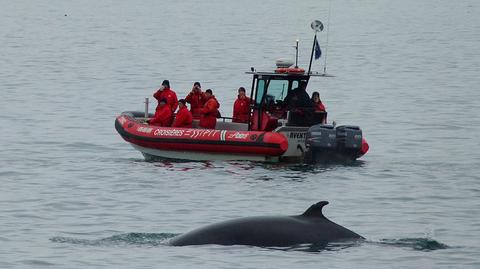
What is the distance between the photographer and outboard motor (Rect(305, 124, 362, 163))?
34.8 meters

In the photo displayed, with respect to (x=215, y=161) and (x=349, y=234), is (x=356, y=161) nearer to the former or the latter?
(x=215, y=161)

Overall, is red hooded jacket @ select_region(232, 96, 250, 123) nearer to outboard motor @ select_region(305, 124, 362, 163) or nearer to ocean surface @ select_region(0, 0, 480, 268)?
ocean surface @ select_region(0, 0, 480, 268)

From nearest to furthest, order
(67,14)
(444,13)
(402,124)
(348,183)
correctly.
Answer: (348,183) < (402,124) < (67,14) < (444,13)

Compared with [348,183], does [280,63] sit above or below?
above

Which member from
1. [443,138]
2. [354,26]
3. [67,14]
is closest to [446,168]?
[443,138]

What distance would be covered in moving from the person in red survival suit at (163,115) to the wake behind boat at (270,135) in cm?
43

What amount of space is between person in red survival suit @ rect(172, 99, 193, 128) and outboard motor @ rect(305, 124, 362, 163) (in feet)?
10.7

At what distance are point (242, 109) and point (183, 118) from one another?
1.95m

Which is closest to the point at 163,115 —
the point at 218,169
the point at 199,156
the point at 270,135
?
the point at 199,156

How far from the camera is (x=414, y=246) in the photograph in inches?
967

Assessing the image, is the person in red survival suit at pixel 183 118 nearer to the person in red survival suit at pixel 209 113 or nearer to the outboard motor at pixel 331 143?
the person in red survival suit at pixel 209 113

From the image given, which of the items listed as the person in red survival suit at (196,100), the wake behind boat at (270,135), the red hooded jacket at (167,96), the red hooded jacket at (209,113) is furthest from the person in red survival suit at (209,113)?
the red hooded jacket at (167,96)

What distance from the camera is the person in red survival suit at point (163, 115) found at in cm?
3688

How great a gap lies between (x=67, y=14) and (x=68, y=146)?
397 feet
